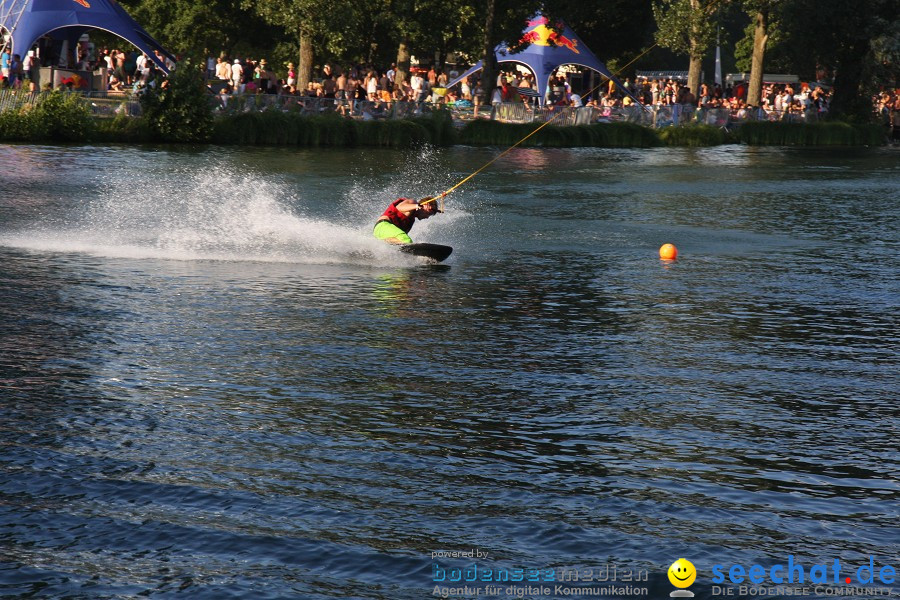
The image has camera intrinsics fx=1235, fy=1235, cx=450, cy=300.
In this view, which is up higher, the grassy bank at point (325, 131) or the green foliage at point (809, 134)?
the green foliage at point (809, 134)

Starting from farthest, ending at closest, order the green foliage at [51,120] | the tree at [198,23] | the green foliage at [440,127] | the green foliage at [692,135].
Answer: the tree at [198,23]
the green foliage at [692,135]
the green foliage at [440,127]
the green foliage at [51,120]

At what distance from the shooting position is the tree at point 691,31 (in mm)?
54844

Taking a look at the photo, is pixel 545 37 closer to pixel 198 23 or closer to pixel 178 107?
pixel 178 107

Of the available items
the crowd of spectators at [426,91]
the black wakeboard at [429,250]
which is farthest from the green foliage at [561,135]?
the black wakeboard at [429,250]

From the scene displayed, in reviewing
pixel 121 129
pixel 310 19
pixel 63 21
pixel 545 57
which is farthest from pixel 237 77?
pixel 545 57

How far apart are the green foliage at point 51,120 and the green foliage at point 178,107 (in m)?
2.06

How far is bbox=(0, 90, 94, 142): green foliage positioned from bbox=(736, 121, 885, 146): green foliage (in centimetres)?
2764

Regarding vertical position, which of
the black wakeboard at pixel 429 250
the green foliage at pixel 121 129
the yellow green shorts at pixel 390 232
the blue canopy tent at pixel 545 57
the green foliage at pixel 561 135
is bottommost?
the black wakeboard at pixel 429 250

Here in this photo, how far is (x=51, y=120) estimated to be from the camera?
39344 millimetres

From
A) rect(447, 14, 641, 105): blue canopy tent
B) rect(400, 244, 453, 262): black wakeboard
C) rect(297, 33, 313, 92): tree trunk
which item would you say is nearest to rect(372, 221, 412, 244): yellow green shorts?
rect(400, 244, 453, 262): black wakeboard

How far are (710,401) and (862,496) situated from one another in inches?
111

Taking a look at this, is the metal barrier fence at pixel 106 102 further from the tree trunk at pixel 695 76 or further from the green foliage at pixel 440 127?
the tree trunk at pixel 695 76

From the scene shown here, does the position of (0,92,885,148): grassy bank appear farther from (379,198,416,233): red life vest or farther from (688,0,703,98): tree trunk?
(379,198,416,233): red life vest

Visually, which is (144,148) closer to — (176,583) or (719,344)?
(719,344)
